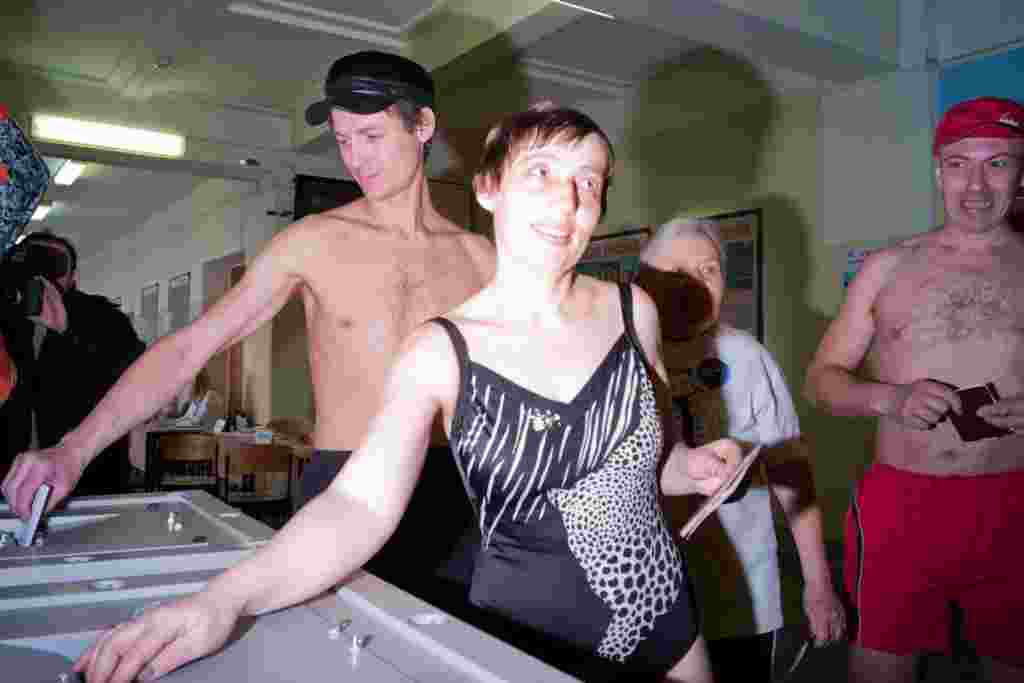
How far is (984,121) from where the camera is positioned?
204cm

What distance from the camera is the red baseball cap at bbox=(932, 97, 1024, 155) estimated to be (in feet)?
6.66

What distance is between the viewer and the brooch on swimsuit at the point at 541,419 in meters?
1.13

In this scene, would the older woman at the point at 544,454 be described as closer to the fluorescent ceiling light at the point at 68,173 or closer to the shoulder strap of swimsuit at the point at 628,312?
the shoulder strap of swimsuit at the point at 628,312

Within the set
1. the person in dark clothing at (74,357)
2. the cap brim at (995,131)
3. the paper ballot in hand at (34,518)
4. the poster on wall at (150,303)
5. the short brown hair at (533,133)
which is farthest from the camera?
the poster on wall at (150,303)

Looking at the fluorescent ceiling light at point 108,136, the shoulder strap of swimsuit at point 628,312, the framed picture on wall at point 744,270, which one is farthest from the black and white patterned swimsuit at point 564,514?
the fluorescent ceiling light at point 108,136

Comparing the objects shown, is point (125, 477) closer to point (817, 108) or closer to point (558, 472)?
point (558, 472)

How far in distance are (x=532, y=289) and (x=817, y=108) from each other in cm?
409

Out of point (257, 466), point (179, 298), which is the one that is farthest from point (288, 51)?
point (179, 298)

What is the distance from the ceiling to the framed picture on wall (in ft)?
2.91

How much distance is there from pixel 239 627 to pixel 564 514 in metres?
0.43

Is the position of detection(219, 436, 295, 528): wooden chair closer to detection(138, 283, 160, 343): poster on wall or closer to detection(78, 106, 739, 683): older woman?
detection(138, 283, 160, 343): poster on wall

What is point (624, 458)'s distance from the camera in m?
1.16

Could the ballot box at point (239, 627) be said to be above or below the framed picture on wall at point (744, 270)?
below

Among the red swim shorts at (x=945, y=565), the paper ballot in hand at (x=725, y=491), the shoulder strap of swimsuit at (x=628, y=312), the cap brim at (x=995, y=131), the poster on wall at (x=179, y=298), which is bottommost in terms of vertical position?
the red swim shorts at (x=945, y=565)
